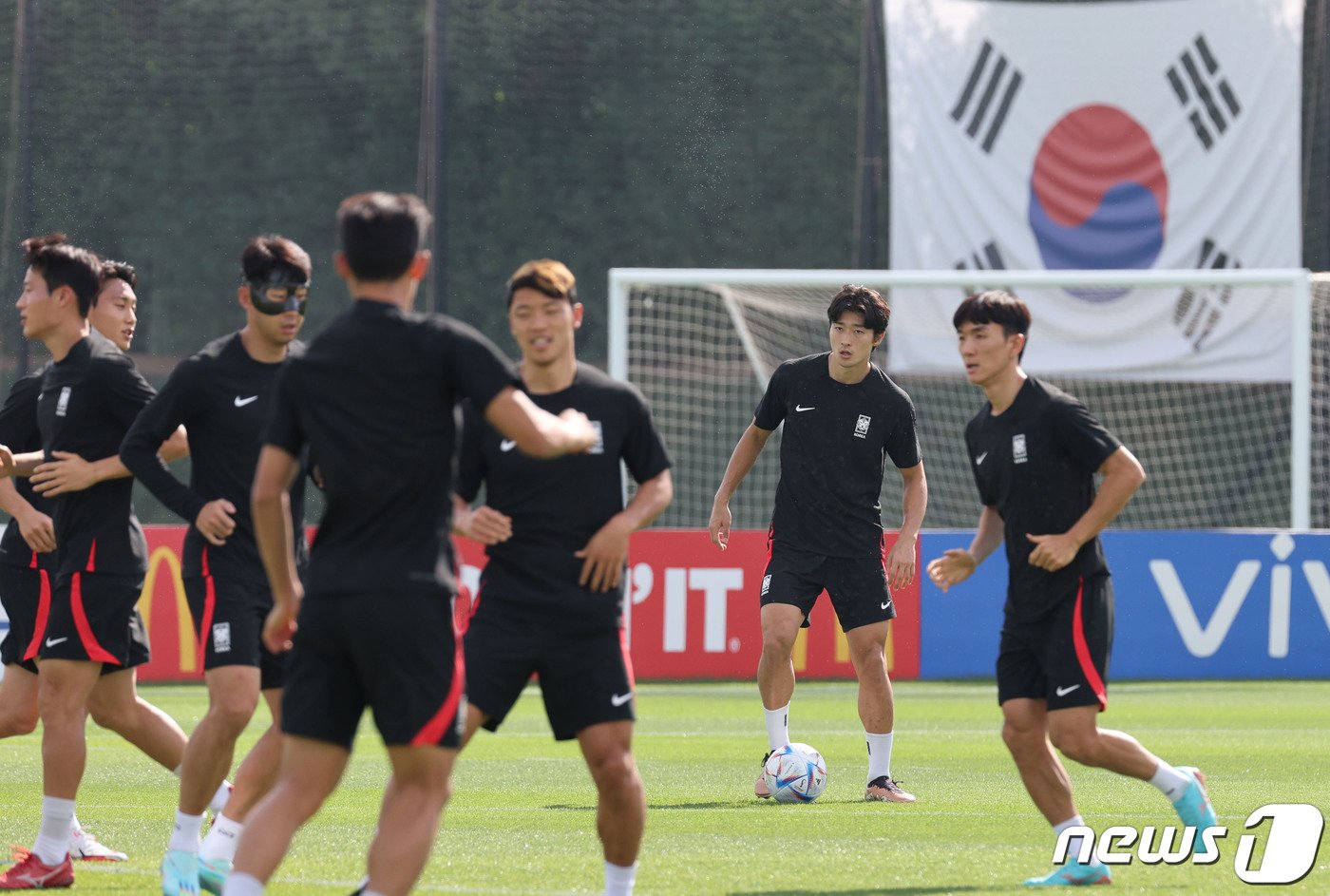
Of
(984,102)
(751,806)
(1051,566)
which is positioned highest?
(984,102)

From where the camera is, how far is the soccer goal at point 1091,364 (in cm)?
1867

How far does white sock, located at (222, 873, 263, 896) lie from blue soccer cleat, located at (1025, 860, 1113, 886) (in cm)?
291

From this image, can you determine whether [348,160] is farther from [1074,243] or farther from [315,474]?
[315,474]

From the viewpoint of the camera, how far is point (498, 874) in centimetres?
714

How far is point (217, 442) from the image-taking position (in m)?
6.75

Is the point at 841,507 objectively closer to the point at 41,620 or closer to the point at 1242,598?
the point at 41,620

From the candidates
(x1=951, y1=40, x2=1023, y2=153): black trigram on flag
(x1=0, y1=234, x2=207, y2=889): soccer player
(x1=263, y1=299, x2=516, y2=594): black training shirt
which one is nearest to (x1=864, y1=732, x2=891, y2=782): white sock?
(x1=0, y1=234, x2=207, y2=889): soccer player

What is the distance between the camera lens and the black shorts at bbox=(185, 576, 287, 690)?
6.68m

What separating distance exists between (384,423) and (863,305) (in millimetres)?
4794

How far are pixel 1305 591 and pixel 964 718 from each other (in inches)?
167

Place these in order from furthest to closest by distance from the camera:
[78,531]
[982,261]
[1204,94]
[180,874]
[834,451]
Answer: [1204,94], [982,261], [834,451], [78,531], [180,874]

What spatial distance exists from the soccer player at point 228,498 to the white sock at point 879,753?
3.63 meters

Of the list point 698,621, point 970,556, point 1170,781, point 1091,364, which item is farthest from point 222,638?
point 1091,364

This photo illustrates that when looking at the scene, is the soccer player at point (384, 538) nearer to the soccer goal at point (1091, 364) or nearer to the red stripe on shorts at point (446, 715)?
the red stripe on shorts at point (446, 715)
